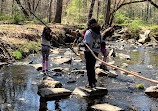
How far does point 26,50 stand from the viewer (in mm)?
11633

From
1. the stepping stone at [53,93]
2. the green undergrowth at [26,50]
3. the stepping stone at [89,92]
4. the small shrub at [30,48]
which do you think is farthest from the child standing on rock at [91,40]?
the small shrub at [30,48]

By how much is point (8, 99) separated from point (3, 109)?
25.5 inches

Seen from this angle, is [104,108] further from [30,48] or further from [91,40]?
[30,48]

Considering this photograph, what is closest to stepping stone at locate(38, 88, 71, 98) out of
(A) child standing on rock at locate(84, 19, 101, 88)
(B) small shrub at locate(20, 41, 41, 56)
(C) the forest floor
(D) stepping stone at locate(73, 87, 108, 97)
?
(D) stepping stone at locate(73, 87, 108, 97)

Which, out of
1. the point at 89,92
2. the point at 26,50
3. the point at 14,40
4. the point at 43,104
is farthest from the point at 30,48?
the point at 43,104

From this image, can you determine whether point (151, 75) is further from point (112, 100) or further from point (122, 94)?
point (112, 100)

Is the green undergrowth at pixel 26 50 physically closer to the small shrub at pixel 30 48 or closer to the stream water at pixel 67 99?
the small shrub at pixel 30 48

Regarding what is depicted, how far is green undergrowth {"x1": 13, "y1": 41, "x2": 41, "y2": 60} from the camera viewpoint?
1014 cm

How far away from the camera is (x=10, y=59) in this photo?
31.1 ft

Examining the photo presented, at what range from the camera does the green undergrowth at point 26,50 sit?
399 inches

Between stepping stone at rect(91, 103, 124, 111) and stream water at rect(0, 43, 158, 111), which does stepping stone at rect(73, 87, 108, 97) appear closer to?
stream water at rect(0, 43, 158, 111)

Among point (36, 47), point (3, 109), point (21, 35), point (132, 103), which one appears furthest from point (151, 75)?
point (21, 35)

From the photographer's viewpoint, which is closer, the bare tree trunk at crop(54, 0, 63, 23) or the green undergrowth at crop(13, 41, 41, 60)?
the green undergrowth at crop(13, 41, 41, 60)

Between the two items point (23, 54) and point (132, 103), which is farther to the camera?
point (23, 54)
